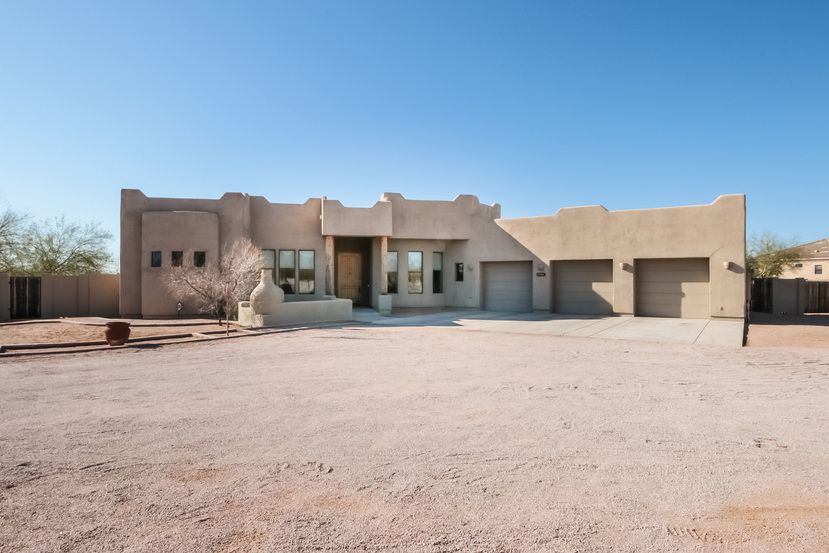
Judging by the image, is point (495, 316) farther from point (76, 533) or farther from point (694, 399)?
point (76, 533)

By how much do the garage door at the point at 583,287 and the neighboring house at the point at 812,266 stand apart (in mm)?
32268

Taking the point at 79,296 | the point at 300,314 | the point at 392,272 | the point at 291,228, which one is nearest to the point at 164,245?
the point at 79,296

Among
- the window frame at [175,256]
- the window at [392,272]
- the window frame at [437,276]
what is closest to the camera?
the window frame at [175,256]

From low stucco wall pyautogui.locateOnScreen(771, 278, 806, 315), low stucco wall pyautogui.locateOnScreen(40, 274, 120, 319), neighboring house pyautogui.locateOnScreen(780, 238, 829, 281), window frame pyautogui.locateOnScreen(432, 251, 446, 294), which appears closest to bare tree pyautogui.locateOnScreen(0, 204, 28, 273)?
low stucco wall pyautogui.locateOnScreen(40, 274, 120, 319)

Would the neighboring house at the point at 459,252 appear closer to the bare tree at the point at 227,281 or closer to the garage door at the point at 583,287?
the garage door at the point at 583,287

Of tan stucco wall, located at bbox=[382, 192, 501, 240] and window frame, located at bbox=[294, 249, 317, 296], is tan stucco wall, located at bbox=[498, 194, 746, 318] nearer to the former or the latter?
tan stucco wall, located at bbox=[382, 192, 501, 240]

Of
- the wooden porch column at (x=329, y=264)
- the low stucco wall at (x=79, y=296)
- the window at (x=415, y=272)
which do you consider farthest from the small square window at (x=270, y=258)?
the low stucco wall at (x=79, y=296)

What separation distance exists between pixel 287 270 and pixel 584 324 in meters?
12.7

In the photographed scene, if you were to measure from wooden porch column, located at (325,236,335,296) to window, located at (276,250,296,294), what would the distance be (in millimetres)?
1421

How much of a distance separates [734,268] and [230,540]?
1954cm

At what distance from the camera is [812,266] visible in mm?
45406

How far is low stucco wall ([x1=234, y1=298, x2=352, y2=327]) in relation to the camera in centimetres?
1642

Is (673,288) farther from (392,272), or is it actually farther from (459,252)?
(392,272)

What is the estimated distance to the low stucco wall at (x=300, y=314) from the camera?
16.4m
